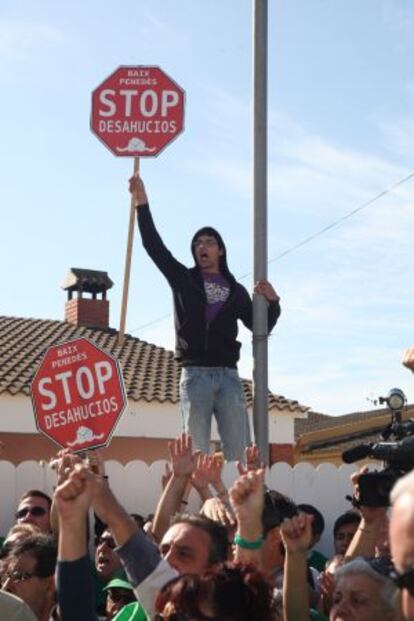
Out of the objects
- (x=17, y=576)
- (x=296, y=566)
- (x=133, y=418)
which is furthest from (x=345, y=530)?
(x=133, y=418)

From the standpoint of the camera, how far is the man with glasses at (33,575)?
16.7 ft

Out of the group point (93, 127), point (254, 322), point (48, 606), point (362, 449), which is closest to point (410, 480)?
point (362, 449)

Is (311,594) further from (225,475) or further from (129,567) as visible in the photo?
(225,475)

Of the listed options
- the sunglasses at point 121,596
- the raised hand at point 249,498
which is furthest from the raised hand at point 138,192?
the raised hand at point 249,498

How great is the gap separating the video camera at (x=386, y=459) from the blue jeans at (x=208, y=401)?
316 cm

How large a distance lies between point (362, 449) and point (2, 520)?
537cm

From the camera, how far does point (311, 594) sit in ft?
17.6

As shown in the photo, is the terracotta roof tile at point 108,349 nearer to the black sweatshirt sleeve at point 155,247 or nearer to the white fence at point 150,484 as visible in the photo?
the white fence at point 150,484

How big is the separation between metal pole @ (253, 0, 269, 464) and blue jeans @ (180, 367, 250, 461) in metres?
0.31

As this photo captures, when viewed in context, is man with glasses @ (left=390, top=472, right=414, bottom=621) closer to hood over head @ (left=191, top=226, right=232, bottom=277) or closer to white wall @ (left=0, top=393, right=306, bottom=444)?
hood over head @ (left=191, top=226, right=232, bottom=277)

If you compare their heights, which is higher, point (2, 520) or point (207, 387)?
point (207, 387)

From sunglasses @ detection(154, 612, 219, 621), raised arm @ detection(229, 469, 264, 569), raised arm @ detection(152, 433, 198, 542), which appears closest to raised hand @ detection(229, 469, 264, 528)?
raised arm @ detection(229, 469, 264, 569)

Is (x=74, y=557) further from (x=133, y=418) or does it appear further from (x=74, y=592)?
(x=133, y=418)

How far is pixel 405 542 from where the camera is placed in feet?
7.69
